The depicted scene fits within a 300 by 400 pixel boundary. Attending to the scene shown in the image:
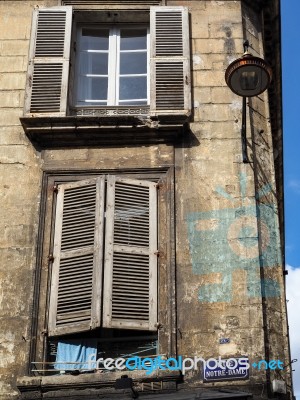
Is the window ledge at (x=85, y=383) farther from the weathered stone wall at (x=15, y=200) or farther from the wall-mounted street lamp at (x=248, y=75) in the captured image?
the wall-mounted street lamp at (x=248, y=75)

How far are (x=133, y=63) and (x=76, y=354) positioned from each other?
16.7ft

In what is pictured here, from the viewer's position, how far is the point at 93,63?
12.7m

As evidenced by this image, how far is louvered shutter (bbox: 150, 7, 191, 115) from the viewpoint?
38.7 feet

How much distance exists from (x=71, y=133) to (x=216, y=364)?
4036 mm

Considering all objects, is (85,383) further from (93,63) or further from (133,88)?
(93,63)

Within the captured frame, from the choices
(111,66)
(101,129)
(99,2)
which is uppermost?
(99,2)

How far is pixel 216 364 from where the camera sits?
9539 millimetres

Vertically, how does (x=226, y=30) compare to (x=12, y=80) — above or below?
above

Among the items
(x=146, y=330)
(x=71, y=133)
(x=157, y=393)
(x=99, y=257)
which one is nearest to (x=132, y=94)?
(x=71, y=133)

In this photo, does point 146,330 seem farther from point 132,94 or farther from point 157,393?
point 132,94

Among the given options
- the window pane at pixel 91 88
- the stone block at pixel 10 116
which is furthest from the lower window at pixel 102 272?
the window pane at pixel 91 88

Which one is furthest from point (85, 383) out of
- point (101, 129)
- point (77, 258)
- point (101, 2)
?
point (101, 2)

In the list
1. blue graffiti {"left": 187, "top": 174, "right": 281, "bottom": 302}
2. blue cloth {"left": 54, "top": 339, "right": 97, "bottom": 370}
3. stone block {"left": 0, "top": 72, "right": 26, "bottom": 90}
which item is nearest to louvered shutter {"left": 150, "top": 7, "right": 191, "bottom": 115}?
blue graffiti {"left": 187, "top": 174, "right": 281, "bottom": 302}

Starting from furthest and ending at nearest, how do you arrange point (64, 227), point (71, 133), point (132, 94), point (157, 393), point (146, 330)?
point (132, 94), point (71, 133), point (64, 227), point (146, 330), point (157, 393)
